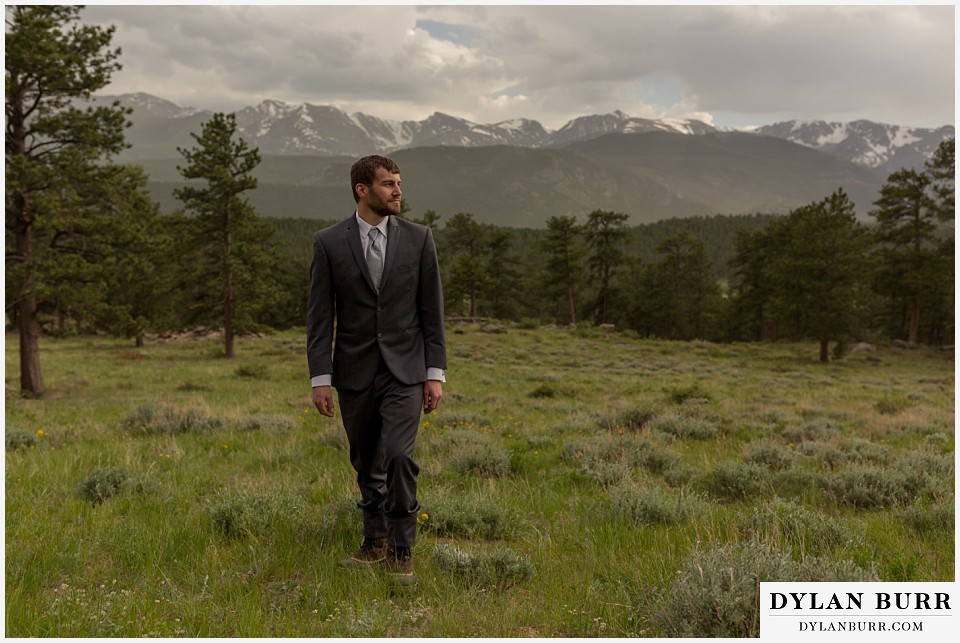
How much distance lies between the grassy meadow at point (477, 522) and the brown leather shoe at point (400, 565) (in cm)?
9

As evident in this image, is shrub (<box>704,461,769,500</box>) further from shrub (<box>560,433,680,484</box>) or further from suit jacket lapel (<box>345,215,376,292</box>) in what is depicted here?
suit jacket lapel (<box>345,215,376,292</box>)

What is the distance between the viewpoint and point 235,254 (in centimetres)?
3109

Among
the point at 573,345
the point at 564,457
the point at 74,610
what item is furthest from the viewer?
the point at 573,345

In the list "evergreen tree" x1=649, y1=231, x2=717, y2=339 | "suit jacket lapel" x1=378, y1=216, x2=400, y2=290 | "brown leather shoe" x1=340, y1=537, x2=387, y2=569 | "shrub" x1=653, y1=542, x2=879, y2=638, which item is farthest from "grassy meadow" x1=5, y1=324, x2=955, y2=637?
"evergreen tree" x1=649, y1=231, x2=717, y2=339

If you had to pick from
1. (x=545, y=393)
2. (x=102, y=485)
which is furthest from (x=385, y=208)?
(x=545, y=393)

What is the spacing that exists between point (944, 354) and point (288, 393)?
44642 mm

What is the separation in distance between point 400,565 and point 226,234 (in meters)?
32.0

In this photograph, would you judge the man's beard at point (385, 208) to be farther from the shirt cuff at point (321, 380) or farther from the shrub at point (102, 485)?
the shrub at point (102, 485)

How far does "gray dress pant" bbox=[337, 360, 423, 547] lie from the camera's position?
3797 millimetres

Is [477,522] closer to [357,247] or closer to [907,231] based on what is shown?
[357,247]

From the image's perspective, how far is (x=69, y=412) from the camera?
41.6ft

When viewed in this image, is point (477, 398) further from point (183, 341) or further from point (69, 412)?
point (183, 341)

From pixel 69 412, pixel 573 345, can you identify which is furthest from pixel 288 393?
pixel 573 345

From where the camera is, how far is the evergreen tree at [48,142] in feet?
48.8
